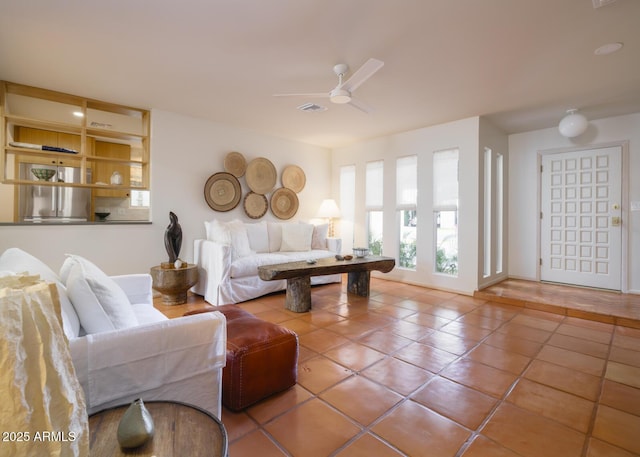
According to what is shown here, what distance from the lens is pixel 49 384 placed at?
667 millimetres

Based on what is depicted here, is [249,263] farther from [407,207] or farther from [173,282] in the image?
[407,207]

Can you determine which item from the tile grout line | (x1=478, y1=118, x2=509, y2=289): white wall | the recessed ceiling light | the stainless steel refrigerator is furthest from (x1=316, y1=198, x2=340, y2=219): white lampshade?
the tile grout line

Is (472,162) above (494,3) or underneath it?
underneath

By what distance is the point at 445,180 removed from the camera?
451 cm

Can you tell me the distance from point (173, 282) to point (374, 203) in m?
3.49

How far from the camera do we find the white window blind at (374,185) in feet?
17.5

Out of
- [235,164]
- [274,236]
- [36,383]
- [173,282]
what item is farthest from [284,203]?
[36,383]

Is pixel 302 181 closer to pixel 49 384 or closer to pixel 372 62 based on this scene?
pixel 372 62

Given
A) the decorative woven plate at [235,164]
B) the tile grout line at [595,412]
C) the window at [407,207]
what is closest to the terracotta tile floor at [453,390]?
the tile grout line at [595,412]

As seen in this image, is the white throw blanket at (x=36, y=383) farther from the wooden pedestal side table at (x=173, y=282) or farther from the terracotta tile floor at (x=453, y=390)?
the wooden pedestal side table at (x=173, y=282)

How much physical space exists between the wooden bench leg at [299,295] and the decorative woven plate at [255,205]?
1849 mm

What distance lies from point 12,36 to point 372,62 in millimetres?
2825

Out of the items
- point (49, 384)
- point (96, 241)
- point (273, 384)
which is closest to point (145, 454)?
point (49, 384)

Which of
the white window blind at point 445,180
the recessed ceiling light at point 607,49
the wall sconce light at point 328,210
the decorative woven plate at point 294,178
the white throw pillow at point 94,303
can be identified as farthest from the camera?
the wall sconce light at point 328,210
